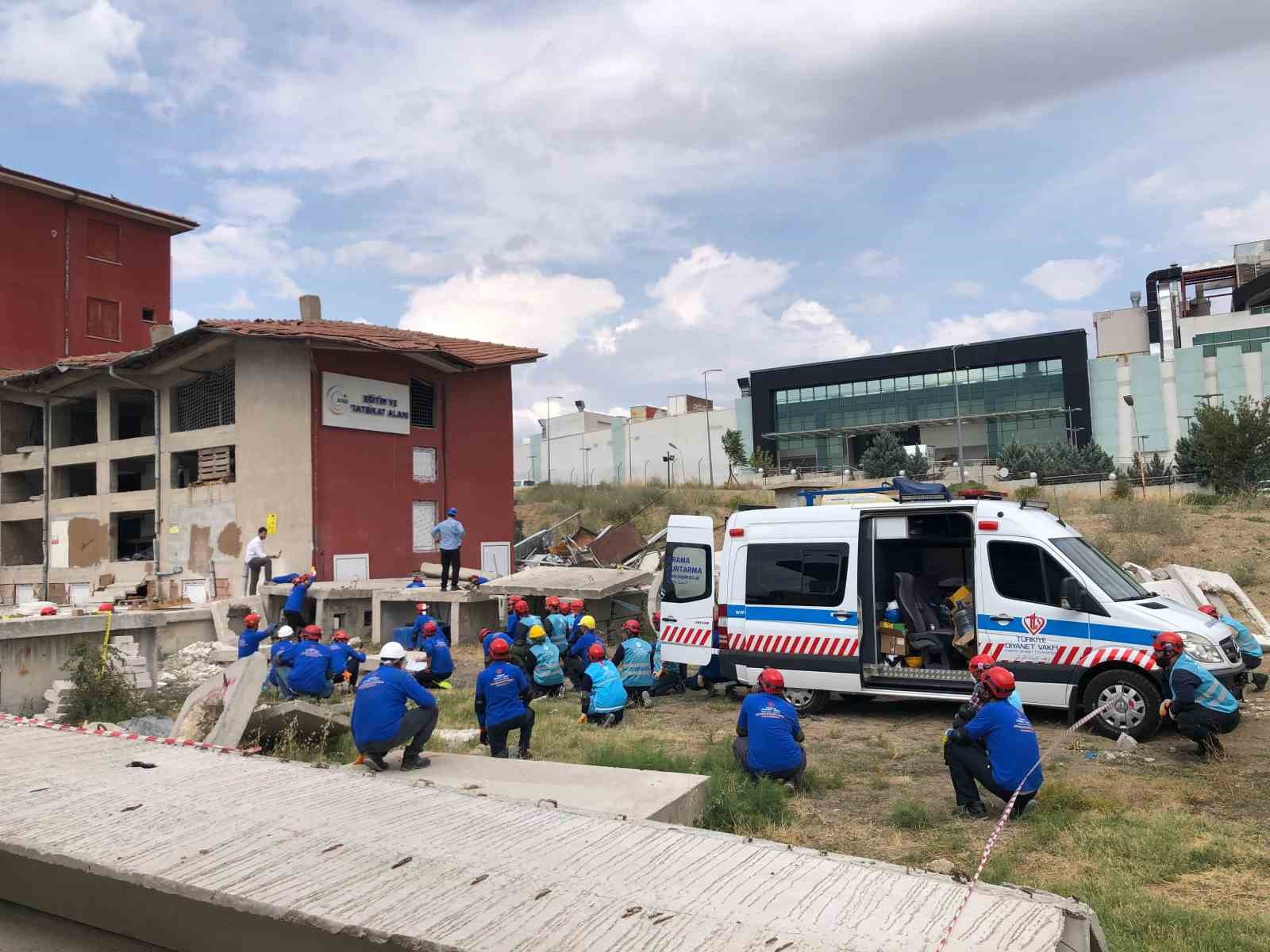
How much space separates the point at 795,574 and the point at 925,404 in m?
61.4

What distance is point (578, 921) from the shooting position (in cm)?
353

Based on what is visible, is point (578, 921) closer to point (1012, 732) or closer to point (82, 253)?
point (1012, 732)

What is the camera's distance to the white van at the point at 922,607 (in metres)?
9.70

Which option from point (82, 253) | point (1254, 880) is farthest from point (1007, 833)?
point (82, 253)

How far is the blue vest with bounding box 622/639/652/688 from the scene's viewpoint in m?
12.9

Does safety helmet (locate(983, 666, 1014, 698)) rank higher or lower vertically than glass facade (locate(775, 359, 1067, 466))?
lower

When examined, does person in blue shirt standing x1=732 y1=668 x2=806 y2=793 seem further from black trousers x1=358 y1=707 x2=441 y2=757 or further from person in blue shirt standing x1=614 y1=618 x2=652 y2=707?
person in blue shirt standing x1=614 y1=618 x2=652 y2=707

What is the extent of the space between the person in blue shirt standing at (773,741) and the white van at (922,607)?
3.27 metres

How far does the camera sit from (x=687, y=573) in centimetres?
1304

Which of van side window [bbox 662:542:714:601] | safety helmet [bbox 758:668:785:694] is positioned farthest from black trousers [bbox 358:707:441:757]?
van side window [bbox 662:542:714:601]

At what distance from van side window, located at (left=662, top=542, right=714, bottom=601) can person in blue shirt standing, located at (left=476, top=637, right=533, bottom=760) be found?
4.04 m

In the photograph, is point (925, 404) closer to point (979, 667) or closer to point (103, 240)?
point (103, 240)

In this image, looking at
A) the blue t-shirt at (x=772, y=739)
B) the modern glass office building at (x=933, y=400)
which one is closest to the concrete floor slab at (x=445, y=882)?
the blue t-shirt at (x=772, y=739)

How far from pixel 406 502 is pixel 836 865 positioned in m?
22.2
